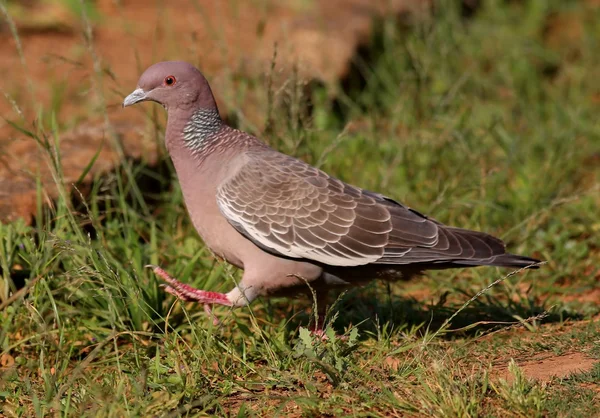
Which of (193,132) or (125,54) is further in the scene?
(125,54)

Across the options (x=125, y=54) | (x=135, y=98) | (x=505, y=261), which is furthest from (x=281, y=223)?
(x=125, y=54)

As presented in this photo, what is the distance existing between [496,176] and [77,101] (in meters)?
3.75

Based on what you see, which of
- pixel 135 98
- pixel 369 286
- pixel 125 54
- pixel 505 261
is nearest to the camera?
pixel 505 261

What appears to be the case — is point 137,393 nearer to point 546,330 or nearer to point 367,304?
point 367,304

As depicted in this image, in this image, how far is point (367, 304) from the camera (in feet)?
16.3

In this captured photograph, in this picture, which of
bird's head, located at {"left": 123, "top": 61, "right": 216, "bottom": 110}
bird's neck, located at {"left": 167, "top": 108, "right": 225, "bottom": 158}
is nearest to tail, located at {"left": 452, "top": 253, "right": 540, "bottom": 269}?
bird's neck, located at {"left": 167, "top": 108, "right": 225, "bottom": 158}

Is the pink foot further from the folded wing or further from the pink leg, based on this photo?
the folded wing

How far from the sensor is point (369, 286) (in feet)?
16.4

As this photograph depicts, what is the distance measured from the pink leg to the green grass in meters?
0.14

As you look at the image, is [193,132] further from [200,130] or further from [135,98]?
[135,98]

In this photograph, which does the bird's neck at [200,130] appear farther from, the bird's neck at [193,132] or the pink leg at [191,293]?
the pink leg at [191,293]

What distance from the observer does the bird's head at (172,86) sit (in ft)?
14.9

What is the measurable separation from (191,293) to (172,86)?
1133 millimetres

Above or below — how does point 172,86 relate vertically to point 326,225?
above
